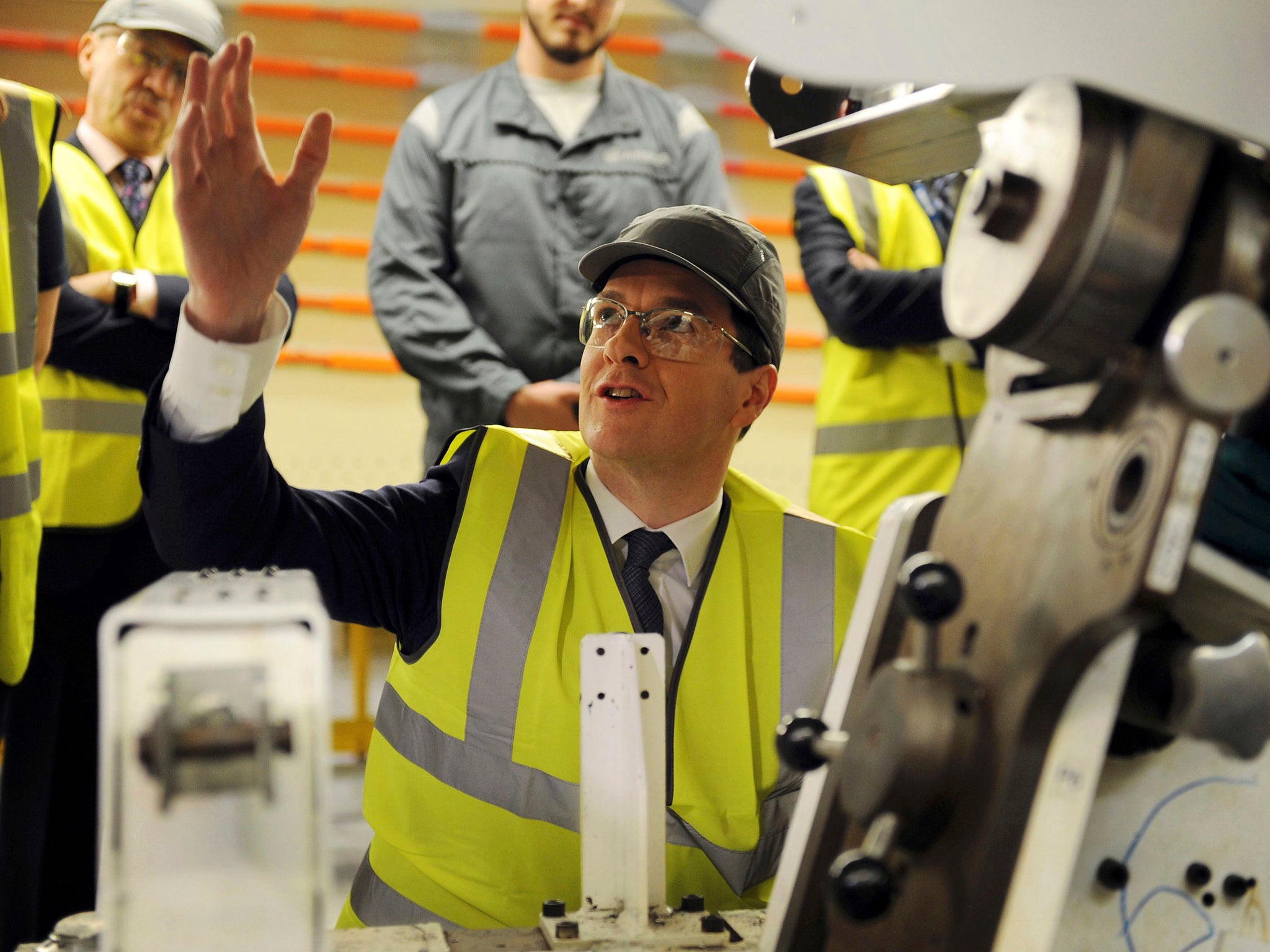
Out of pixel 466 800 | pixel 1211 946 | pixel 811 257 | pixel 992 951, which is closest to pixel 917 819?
pixel 992 951

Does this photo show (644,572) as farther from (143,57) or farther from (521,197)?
(143,57)

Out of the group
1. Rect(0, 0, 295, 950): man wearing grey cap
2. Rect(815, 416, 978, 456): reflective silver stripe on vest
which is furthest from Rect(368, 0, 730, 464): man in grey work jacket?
Rect(815, 416, 978, 456): reflective silver stripe on vest

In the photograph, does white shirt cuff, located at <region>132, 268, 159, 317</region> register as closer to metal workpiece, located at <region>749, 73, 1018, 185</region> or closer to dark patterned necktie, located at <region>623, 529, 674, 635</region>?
dark patterned necktie, located at <region>623, 529, 674, 635</region>

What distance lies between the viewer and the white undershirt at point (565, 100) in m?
2.76

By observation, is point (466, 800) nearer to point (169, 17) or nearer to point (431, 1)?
point (169, 17)

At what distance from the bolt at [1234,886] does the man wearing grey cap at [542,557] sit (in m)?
0.66

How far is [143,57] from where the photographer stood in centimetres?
241

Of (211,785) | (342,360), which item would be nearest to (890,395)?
(211,785)

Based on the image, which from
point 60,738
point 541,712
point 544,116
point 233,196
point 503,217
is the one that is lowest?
point 60,738

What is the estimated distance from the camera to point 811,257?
2.48 metres

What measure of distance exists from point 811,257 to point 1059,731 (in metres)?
1.86

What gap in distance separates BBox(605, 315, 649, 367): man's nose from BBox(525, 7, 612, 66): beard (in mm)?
1273

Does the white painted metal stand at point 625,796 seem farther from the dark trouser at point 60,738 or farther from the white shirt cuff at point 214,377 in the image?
the dark trouser at point 60,738

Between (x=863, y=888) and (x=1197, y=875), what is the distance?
0.88 feet
